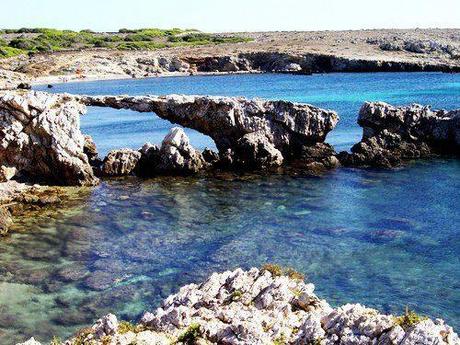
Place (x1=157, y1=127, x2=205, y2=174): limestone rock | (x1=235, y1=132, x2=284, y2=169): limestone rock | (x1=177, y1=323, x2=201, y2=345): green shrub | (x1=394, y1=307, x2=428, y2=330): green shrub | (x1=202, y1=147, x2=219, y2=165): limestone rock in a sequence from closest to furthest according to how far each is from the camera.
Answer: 1. (x1=394, y1=307, x2=428, y2=330): green shrub
2. (x1=177, y1=323, x2=201, y2=345): green shrub
3. (x1=157, y1=127, x2=205, y2=174): limestone rock
4. (x1=235, y1=132, x2=284, y2=169): limestone rock
5. (x1=202, y1=147, x2=219, y2=165): limestone rock

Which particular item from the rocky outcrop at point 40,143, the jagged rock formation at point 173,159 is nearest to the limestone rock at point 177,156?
the jagged rock formation at point 173,159

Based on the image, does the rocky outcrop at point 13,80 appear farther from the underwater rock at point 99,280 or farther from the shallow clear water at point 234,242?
the underwater rock at point 99,280

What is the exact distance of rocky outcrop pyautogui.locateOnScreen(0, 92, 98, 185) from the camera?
130ft

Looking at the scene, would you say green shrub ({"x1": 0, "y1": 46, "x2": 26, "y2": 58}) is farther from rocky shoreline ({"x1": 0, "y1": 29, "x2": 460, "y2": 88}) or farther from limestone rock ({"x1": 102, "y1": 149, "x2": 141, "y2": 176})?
limestone rock ({"x1": 102, "y1": 149, "x2": 141, "y2": 176})

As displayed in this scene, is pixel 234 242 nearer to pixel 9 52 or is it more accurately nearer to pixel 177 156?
pixel 177 156

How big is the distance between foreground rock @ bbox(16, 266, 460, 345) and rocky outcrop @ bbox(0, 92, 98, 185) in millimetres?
25802

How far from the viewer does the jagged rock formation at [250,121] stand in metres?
46.0

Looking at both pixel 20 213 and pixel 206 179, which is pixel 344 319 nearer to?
pixel 20 213

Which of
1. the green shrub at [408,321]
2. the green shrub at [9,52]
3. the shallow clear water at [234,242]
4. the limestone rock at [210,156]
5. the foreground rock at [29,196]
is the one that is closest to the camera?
the green shrub at [408,321]

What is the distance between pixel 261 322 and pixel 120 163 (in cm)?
3185

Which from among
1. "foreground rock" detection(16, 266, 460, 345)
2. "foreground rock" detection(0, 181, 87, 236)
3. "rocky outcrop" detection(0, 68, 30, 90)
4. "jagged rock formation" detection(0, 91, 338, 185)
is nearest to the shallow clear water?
"foreground rock" detection(0, 181, 87, 236)

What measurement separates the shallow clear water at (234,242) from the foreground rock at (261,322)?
7.28 meters

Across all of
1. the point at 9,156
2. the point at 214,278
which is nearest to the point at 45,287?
the point at 214,278

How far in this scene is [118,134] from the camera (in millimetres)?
60719
